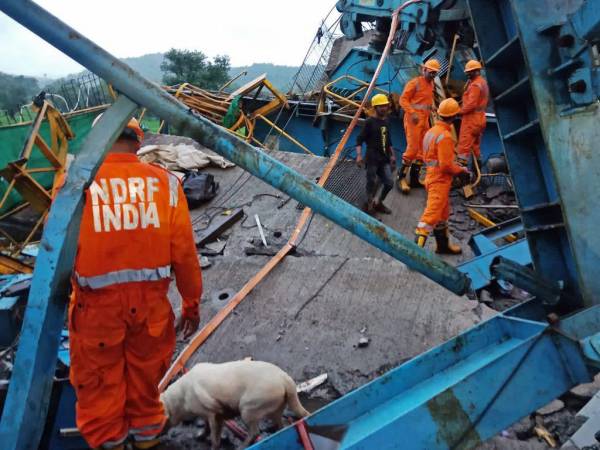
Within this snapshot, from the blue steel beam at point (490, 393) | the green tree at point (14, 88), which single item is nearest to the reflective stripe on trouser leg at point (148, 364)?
the blue steel beam at point (490, 393)

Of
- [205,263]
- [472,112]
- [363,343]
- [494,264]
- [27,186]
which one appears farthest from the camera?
[472,112]

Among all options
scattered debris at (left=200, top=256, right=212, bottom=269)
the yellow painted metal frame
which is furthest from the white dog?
the yellow painted metal frame

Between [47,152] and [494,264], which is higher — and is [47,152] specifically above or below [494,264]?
above

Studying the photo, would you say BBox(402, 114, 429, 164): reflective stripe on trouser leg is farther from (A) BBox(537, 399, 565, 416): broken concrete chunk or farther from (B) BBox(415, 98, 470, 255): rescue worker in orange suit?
(A) BBox(537, 399, 565, 416): broken concrete chunk

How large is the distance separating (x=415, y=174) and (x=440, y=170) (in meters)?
2.26

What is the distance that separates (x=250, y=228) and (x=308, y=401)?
3406mm

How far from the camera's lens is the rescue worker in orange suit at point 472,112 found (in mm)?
7031

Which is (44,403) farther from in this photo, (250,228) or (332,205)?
(250,228)

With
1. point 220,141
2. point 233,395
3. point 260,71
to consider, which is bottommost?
point 233,395

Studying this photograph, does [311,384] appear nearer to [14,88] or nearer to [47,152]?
[47,152]

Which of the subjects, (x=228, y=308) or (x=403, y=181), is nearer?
(x=228, y=308)

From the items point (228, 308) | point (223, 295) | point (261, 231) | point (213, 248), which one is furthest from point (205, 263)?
point (228, 308)

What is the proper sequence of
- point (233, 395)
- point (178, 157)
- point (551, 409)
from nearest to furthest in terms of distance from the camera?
1. point (233, 395)
2. point (551, 409)
3. point (178, 157)

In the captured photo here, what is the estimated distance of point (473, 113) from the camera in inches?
279
